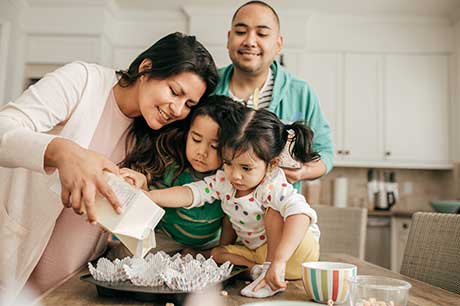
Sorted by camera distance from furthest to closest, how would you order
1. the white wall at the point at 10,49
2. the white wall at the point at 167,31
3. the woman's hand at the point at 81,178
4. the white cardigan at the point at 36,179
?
1. the white wall at the point at 167,31
2. the white wall at the point at 10,49
3. the white cardigan at the point at 36,179
4. the woman's hand at the point at 81,178

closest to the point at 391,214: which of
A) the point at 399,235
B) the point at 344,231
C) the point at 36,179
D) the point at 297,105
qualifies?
the point at 399,235

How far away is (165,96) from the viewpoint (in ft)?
4.07

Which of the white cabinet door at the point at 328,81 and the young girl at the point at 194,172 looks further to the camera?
the white cabinet door at the point at 328,81

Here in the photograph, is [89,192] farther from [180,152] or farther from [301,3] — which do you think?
[301,3]

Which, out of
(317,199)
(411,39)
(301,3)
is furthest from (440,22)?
(317,199)

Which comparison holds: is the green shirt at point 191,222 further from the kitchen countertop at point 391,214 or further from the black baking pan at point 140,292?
the kitchen countertop at point 391,214

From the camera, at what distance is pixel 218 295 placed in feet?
3.08

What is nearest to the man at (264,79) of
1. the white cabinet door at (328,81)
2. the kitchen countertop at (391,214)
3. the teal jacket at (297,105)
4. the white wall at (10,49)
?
the teal jacket at (297,105)

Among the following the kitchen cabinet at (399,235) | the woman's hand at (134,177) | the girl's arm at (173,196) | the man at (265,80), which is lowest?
the kitchen cabinet at (399,235)

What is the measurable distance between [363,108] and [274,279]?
12.1ft

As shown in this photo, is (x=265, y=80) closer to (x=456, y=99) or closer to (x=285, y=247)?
(x=285, y=247)

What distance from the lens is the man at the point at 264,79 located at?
68.7 inches

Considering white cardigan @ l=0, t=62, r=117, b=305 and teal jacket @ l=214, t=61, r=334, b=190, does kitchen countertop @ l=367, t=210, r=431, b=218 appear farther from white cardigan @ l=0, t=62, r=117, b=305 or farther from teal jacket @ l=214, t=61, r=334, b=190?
white cardigan @ l=0, t=62, r=117, b=305

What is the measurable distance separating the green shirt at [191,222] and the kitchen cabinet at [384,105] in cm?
323
